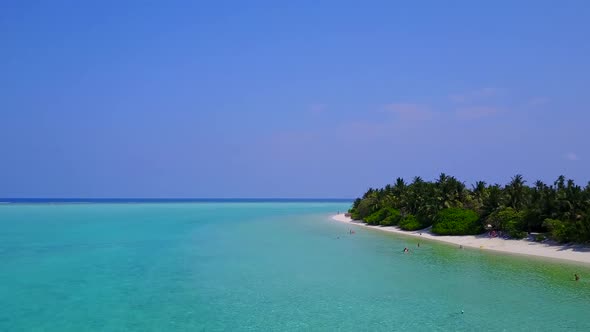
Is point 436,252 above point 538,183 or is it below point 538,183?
below

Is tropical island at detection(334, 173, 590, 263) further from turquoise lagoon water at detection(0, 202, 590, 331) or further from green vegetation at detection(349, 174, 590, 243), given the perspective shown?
turquoise lagoon water at detection(0, 202, 590, 331)

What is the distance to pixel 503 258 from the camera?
51031 mm

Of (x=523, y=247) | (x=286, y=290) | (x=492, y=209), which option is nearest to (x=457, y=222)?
(x=492, y=209)

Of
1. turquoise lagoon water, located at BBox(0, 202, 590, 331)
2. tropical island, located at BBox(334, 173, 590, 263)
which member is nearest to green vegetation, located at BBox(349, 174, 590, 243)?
tropical island, located at BBox(334, 173, 590, 263)

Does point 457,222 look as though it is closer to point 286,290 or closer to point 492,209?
point 492,209

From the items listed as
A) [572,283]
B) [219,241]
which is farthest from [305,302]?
[219,241]

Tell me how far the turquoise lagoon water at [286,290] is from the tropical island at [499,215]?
662 centimetres

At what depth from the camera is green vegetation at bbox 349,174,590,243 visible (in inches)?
2088

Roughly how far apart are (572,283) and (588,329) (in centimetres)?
1382

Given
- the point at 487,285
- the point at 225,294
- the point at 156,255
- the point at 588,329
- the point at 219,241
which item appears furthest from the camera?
the point at 219,241

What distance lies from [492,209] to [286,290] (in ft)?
142

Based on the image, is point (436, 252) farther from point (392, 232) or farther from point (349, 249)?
point (392, 232)

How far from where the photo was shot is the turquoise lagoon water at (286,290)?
2708 cm

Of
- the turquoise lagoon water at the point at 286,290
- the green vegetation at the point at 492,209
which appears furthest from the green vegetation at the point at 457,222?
the turquoise lagoon water at the point at 286,290
